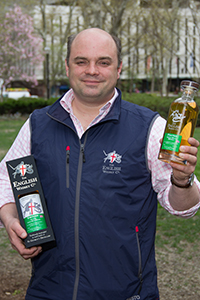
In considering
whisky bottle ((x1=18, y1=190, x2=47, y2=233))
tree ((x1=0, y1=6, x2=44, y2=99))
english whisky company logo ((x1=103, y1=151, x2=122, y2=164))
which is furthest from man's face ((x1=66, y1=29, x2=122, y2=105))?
tree ((x1=0, y1=6, x2=44, y2=99))

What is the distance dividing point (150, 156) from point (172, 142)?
319 mm

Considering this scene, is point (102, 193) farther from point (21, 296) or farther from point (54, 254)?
point (21, 296)

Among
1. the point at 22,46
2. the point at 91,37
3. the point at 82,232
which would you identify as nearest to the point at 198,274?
the point at 82,232

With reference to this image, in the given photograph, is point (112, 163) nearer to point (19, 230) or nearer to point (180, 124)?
point (180, 124)

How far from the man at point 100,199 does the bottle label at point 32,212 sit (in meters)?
0.06

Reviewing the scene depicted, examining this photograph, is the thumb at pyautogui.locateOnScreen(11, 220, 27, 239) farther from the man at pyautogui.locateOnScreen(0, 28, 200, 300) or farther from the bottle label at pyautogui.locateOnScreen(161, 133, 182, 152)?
the bottle label at pyautogui.locateOnScreen(161, 133, 182, 152)

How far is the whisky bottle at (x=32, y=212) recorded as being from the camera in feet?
7.51

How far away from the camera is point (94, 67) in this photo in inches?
97.2

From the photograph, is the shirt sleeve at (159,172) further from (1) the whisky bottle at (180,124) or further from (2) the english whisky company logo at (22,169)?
(2) the english whisky company logo at (22,169)

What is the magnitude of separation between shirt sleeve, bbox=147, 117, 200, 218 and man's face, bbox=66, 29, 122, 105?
417 millimetres

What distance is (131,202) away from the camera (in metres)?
2.29

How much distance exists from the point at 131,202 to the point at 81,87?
790 millimetres

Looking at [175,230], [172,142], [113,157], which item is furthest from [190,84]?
[175,230]

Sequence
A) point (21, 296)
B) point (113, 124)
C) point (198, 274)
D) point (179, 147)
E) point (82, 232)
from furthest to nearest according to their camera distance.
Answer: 1. point (198, 274)
2. point (21, 296)
3. point (113, 124)
4. point (82, 232)
5. point (179, 147)
